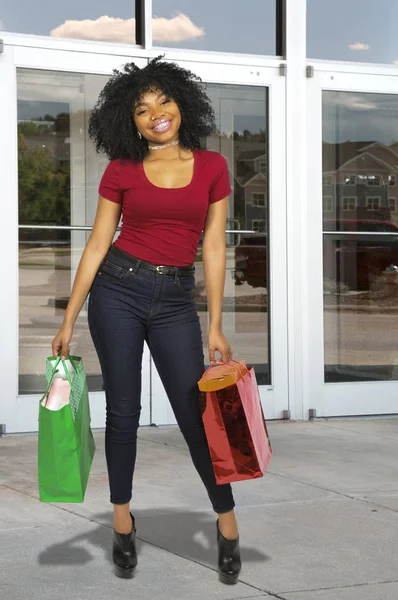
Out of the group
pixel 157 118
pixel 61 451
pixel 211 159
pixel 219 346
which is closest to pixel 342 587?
pixel 219 346

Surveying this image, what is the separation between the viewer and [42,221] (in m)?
6.44

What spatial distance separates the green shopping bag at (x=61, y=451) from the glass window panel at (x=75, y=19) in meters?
3.37

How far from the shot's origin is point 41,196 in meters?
6.44

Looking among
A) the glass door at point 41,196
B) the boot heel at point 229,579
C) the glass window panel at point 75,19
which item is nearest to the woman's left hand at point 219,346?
the boot heel at point 229,579

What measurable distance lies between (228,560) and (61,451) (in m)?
0.70

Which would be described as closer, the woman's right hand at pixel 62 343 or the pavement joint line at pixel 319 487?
the woman's right hand at pixel 62 343

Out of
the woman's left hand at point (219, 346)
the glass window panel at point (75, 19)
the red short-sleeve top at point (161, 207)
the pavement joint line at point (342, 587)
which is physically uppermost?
the glass window panel at point (75, 19)

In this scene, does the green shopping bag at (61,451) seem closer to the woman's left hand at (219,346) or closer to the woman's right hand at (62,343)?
the woman's right hand at (62,343)

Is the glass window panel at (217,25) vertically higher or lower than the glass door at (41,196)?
higher

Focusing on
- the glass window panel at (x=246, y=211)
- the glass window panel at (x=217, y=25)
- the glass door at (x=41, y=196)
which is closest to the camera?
the glass door at (x=41, y=196)

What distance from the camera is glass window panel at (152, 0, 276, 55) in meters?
6.72

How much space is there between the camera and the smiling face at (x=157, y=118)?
3633mm

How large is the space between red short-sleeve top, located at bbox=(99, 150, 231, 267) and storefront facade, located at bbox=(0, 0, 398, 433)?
2847 mm

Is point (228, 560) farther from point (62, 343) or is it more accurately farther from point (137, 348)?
point (62, 343)
